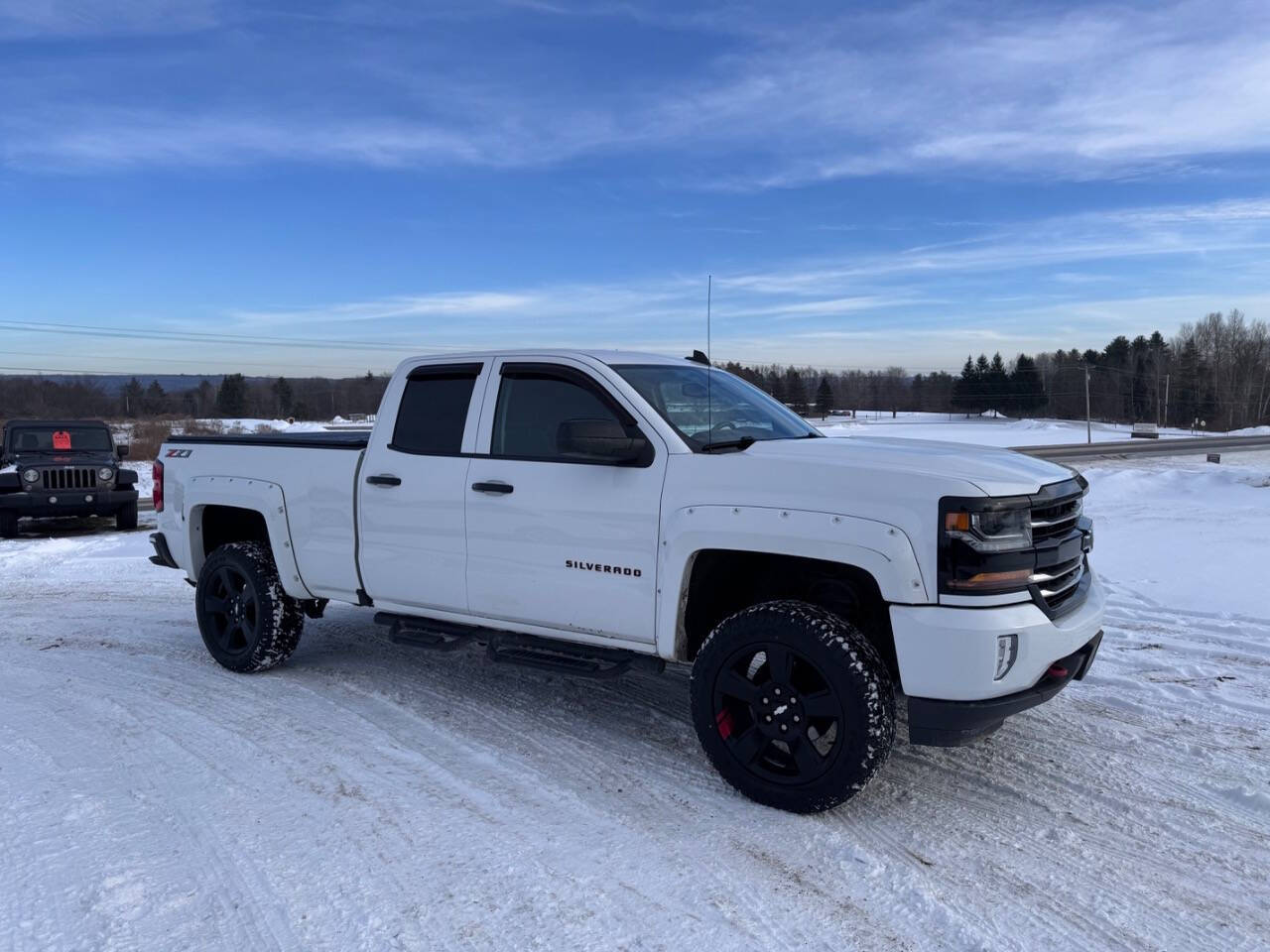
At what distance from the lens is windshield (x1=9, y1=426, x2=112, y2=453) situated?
45.8 ft

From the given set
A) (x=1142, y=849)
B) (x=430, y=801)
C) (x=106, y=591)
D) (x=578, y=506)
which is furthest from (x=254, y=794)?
(x=106, y=591)

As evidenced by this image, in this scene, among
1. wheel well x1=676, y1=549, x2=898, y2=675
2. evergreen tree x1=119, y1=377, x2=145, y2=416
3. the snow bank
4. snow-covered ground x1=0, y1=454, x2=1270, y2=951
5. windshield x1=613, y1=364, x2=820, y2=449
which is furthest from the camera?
evergreen tree x1=119, y1=377, x2=145, y2=416

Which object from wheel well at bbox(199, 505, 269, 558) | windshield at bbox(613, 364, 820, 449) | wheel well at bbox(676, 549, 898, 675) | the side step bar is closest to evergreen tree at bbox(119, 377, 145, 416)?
wheel well at bbox(199, 505, 269, 558)

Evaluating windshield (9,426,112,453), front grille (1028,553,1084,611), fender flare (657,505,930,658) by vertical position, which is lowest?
front grille (1028,553,1084,611)

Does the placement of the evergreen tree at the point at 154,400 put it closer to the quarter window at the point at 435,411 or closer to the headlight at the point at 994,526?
the quarter window at the point at 435,411

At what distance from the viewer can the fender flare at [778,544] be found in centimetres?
361

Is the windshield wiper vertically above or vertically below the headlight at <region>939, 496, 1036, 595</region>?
above

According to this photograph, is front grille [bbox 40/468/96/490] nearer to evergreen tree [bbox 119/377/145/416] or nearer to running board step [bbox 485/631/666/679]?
running board step [bbox 485/631/666/679]

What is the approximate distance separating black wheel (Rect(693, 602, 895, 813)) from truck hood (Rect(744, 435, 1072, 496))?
655mm

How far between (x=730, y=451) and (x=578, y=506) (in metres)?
0.77

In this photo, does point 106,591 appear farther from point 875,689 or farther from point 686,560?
point 875,689

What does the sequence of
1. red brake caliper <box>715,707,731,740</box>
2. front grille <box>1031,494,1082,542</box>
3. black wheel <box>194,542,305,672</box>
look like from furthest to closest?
1. black wheel <box>194,542,305,672</box>
2. red brake caliper <box>715,707,731,740</box>
3. front grille <box>1031,494,1082,542</box>

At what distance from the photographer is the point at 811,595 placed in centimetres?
444

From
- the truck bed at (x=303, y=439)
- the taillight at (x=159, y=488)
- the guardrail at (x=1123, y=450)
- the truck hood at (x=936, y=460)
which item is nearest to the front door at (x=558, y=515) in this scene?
the truck hood at (x=936, y=460)
